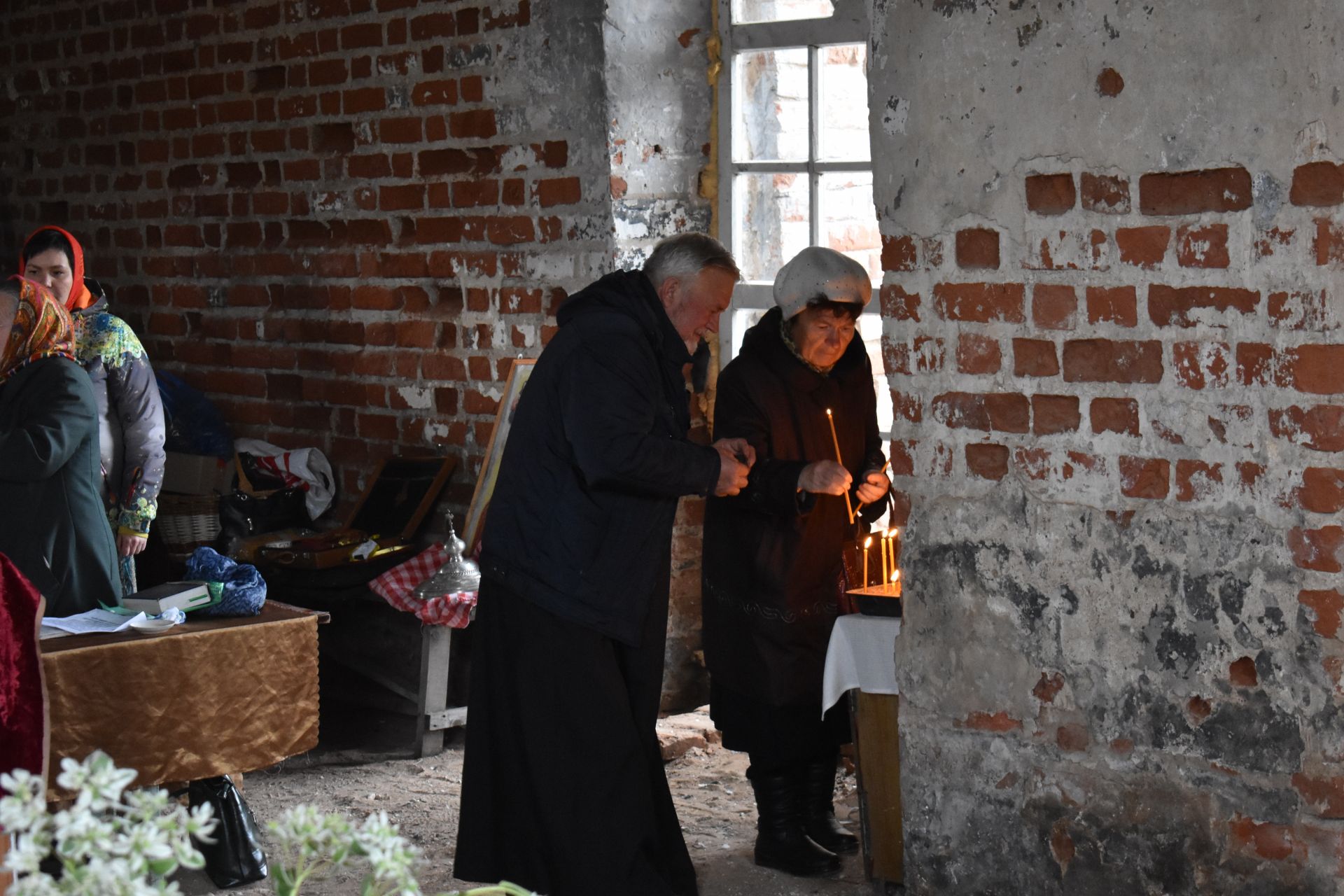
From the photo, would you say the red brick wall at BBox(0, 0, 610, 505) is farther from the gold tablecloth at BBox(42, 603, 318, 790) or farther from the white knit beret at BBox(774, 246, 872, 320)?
the gold tablecloth at BBox(42, 603, 318, 790)

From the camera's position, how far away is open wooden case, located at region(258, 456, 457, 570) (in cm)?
521

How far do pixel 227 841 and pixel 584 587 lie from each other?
125cm

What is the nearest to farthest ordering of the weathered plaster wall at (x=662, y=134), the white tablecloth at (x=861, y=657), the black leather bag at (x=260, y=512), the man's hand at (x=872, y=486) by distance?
the white tablecloth at (x=861, y=657)
the man's hand at (x=872, y=486)
the weathered plaster wall at (x=662, y=134)
the black leather bag at (x=260, y=512)

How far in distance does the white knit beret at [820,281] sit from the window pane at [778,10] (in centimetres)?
109

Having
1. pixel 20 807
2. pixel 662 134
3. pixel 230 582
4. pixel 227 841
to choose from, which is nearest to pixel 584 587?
pixel 230 582

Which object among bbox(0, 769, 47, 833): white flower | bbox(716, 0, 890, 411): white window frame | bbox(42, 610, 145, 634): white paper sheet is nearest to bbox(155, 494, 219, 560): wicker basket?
bbox(42, 610, 145, 634): white paper sheet

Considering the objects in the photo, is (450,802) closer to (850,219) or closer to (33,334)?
(33,334)

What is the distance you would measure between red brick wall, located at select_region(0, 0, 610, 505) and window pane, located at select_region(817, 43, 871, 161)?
0.68 meters

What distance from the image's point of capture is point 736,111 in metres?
4.94

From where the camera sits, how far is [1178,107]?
3.06 m

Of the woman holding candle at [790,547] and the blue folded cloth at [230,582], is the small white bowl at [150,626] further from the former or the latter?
the woman holding candle at [790,547]

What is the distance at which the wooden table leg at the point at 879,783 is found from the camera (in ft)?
12.3

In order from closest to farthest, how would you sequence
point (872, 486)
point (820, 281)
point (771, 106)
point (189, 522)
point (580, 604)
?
point (580, 604) → point (820, 281) → point (872, 486) → point (771, 106) → point (189, 522)

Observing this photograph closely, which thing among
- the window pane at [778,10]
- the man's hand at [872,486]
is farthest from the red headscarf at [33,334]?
the window pane at [778,10]
